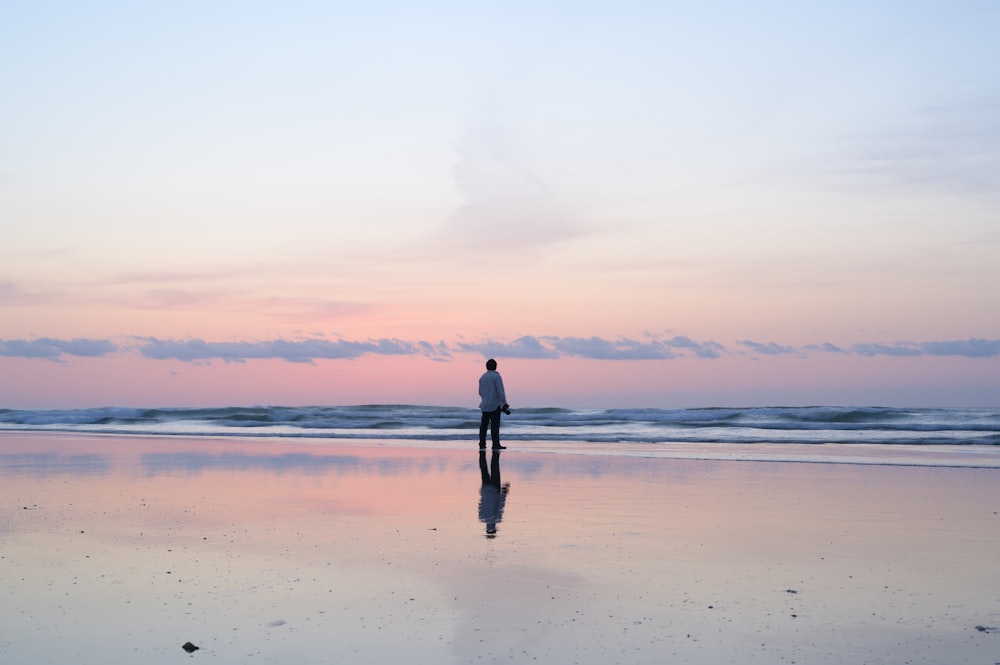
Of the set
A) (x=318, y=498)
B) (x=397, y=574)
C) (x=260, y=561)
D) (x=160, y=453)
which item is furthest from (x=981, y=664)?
(x=160, y=453)

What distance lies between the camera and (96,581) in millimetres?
6242

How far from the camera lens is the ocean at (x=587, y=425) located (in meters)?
25.0

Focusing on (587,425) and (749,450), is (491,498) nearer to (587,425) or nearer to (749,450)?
(749,450)

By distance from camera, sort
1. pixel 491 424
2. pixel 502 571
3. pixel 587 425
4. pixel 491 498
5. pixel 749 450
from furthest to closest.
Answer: pixel 587 425 → pixel 491 424 → pixel 749 450 → pixel 491 498 → pixel 502 571

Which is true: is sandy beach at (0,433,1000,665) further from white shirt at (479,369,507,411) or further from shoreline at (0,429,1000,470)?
white shirt at (479,369,507,411)

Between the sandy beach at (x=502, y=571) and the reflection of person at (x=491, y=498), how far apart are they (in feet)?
0.37

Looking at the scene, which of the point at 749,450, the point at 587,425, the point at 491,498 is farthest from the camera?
the point at 587,425

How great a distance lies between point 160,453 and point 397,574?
13164 mm

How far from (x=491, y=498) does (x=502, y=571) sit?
14.4 feet

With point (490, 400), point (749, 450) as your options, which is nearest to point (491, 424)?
point (490, 400)

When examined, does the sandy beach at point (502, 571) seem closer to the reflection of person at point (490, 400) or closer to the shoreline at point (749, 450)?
the shoreline at point (749, 450)

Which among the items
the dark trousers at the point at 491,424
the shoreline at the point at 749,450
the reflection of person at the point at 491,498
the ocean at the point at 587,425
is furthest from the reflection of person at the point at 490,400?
the reflection of person at the point at 491,498

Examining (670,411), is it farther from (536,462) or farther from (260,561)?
(260,561)

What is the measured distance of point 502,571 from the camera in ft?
21.7
